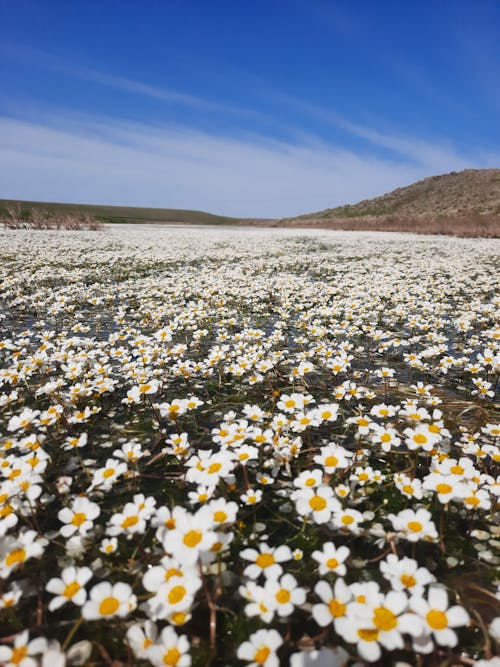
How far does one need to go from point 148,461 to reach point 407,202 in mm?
104998

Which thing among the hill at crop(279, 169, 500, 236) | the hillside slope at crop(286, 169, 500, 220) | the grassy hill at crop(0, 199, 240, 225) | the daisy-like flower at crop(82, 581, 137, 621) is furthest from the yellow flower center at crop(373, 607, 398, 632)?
the grassy hill at crop(0, 199, 240, 225)

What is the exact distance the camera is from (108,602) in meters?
1.52

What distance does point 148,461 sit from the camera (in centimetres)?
294

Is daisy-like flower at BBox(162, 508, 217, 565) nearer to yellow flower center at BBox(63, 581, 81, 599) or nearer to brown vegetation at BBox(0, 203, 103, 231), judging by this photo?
yellow flower center at BBox(63, 581, 81, 599)

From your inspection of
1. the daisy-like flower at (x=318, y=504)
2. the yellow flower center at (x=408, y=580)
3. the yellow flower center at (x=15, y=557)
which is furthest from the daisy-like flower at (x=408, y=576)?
the yellow flower center at (x=15, y=557)

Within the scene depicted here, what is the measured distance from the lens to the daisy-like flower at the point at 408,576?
5.11 ft

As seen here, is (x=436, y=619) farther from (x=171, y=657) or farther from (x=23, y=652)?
(x=23, y=652)

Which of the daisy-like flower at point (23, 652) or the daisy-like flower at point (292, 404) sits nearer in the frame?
the daisy-like flower at point (23, 652)

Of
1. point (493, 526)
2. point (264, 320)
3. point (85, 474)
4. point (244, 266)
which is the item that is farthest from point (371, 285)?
point (85, 474)

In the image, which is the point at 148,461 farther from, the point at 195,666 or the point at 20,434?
the point at 195,666

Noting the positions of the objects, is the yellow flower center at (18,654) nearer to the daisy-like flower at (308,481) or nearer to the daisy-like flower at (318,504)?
the daisy-like flower at (318,504)

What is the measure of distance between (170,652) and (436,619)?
3.56ft

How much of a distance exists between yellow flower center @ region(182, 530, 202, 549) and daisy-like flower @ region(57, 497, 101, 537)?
69cm

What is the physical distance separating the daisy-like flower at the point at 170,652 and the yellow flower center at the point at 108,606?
24 cm
